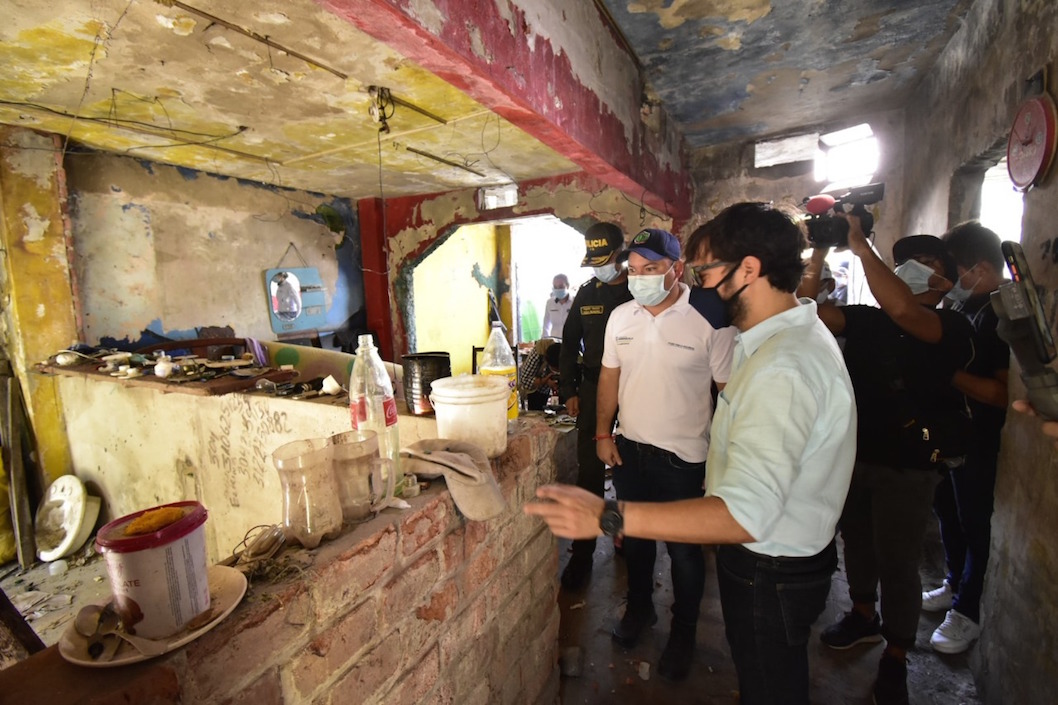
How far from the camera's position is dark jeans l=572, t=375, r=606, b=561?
277cm

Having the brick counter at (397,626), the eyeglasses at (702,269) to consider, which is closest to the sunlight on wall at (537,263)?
the brick counter at (397,626)

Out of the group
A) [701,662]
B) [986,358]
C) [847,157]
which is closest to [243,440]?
[701,662]

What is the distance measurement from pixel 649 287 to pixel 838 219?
813mm

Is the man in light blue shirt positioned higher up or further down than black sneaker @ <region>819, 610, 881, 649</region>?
higher up

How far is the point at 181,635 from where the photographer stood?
2.36ft

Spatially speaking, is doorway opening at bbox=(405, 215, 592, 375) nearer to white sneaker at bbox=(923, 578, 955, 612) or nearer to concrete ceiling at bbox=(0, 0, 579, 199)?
concrete ceiling at bbox=(0, 0, 579, 199)

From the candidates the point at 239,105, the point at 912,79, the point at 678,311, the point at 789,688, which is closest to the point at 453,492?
the point at 789,688

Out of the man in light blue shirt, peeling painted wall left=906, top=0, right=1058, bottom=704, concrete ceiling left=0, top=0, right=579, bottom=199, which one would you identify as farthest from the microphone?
concrete ceiling left=0, top=0, right=579, bottom=199

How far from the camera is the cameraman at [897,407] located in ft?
5.82

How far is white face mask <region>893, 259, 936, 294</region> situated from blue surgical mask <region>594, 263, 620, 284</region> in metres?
1.33

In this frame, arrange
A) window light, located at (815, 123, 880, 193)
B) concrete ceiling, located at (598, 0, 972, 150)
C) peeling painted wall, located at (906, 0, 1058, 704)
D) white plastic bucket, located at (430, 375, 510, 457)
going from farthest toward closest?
window light, located at (815, 123, 880, 193)
concrete ceiling, located at (598, 0, 972, 150)
peeling painted wall, located at (906, 0, 1058, 704)
white plastic bucket, located at (430, 375, 510, 457)

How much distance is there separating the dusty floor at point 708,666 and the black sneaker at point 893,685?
0.10 metres

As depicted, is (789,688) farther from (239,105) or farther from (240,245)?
(240,245)

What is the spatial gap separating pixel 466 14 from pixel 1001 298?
2.06 meters
